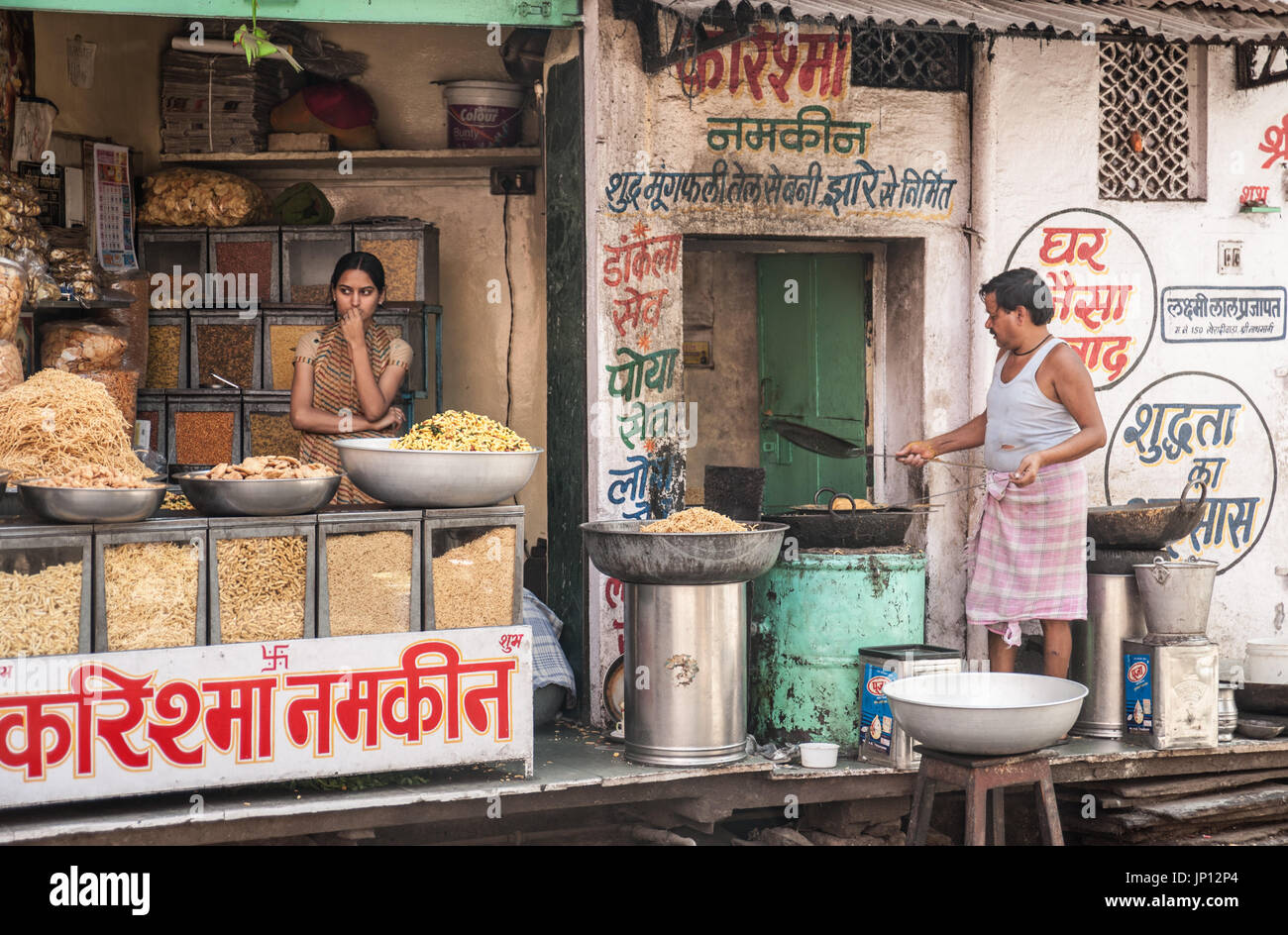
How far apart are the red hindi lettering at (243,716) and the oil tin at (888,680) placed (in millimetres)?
2485

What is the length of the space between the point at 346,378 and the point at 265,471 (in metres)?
1.85

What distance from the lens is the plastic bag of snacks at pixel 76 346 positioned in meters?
6.52

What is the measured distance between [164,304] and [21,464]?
3.02m

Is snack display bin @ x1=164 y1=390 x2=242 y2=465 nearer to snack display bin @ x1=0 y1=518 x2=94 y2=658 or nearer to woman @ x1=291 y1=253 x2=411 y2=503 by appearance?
woman @ x1=291 y1=253 x2=411 y2=503

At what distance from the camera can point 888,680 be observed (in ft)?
18.5

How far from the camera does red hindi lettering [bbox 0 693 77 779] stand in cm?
444

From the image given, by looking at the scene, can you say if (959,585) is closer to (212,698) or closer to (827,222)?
(827,222)

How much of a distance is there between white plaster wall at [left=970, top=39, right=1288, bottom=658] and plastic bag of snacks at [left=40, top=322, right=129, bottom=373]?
174 inches

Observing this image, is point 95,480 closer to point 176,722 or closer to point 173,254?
point 176,722

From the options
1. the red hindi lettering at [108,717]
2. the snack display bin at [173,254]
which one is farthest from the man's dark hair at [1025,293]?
the snack display bin at [173,254]

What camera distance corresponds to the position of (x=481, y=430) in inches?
204

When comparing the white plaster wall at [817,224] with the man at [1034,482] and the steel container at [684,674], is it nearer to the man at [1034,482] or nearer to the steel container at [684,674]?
the man at [1034,482]

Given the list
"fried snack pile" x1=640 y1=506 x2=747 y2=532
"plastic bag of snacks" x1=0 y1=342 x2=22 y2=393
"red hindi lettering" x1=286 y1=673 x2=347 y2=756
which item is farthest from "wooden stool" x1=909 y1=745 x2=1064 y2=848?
"plastic bag of snacks" x1=0 y1=342 x2=22 y2=393

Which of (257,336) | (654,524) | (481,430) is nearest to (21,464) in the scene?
(481,430)
